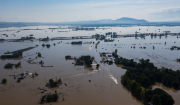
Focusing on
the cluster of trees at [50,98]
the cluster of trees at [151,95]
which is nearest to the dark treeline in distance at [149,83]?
the cluster of trees at [151,95]

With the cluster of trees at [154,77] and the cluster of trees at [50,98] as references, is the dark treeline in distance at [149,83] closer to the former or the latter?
the cluster of trees at [154,77]

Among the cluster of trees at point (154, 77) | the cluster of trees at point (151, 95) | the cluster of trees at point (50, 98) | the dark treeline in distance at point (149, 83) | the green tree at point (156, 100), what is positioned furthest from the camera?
the cluster of trees at point (154, 77)

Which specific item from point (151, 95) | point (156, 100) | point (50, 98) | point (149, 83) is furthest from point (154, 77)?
point (50, 98)

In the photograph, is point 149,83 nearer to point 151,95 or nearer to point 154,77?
point 154,77

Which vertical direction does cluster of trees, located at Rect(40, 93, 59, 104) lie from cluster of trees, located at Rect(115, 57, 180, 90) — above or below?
below

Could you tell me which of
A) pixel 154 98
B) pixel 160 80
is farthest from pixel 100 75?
pixel 154 98

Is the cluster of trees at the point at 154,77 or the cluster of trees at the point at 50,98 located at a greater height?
the cluster of trees at the point at 154,77

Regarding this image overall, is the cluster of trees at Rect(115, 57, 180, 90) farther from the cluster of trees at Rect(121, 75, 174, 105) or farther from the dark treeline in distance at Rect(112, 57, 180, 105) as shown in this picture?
the cluster of trees at Rect(121, 75, 174, 105)

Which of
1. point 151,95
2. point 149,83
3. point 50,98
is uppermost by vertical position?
point 151,95

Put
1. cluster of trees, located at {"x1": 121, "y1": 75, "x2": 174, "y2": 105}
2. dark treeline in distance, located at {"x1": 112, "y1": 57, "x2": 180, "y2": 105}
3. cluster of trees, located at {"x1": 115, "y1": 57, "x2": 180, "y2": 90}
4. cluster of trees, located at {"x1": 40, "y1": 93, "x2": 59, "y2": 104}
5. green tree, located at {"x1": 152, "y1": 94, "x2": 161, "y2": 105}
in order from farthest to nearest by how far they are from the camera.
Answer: cluster of trees, located at {"x1": 115, "y1": 57, "x2": 180, "y2": 90}, cluster of trees, located at {"x1": 40, "y1": 93, "x2": 59, "y2": 104}, dark treeline in distance, located at {"x1": 112, "y1": 57, "x2": 180, "y2": 105}, cluster of trees, located at {"x1": 121, "y1": 75, "x2": 174, "y2": 105}, green tree, located at {"x1": 152, "y1": 94, "x2": 161, "y2": 105}

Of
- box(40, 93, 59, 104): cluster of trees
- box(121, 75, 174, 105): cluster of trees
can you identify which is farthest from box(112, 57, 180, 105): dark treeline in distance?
box(40, 93, 59, 104): cluster of trees

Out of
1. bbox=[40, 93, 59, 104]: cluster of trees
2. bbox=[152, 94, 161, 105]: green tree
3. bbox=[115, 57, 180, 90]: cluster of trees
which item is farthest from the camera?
bbox=[115, 57, 180, 90]: cluster of trees
